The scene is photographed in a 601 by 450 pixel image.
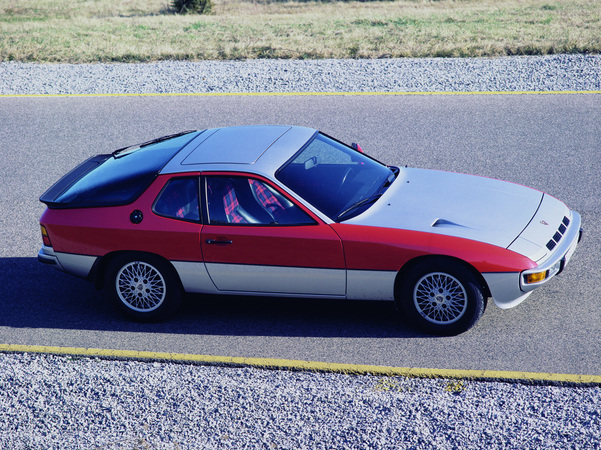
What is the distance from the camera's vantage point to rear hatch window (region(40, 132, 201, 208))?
620cm

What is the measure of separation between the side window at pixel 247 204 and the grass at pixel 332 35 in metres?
9.29

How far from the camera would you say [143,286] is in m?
6.20

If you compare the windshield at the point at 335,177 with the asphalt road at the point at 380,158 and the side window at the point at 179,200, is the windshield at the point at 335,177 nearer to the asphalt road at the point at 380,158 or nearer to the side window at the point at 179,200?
the side window at the point at 179,200

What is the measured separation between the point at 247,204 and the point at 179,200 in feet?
1.99

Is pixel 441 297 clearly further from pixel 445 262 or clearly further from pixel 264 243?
pixel 264 243

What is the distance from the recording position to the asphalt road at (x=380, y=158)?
18.6 ft

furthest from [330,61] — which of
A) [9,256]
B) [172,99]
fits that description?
[9,256]

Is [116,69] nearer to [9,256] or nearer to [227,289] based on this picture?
[9,256]

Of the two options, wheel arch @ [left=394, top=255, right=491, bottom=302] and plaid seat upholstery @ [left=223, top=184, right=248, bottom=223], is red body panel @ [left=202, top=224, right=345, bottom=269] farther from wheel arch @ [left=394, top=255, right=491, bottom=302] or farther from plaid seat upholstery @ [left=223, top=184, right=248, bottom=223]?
Answer: wheel arch @ [left=394, top=255, right=491, bottom=302]

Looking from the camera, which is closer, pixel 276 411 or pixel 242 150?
pixel 276 411

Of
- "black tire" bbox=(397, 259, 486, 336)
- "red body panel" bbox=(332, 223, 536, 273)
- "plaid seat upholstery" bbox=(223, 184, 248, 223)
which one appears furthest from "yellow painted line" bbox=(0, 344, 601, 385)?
"plaid seat upholstery" bbox=(223, 184, 248, 223)

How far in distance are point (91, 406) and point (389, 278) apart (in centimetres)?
245

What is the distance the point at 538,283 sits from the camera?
18.1 ft

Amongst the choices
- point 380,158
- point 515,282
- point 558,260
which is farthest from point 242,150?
point 380,158
